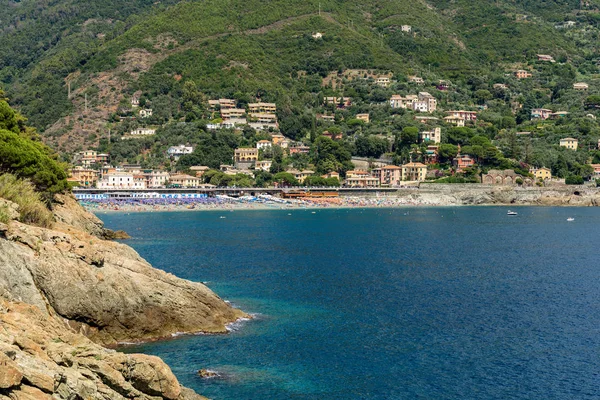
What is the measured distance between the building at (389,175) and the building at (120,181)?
144ft

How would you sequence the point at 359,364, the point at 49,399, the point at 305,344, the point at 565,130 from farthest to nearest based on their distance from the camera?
the point at 565,130
the point at 305,344
the point at 359,364
the point at 49,399

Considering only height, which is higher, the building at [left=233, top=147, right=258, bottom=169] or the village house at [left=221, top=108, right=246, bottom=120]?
the village house at [left=221, top=108, right=246, bottom=120]

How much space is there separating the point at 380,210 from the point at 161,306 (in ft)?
292

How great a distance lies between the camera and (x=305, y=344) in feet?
97.6

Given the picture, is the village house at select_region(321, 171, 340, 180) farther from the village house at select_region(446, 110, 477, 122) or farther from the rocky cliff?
the rocky cliff

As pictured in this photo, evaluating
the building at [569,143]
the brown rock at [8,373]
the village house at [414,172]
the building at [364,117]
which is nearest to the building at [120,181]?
the village house at [414,172]

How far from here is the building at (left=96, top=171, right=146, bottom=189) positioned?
134 metres

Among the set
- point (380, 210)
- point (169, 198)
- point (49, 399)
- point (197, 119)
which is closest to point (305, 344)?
point (49, 399)

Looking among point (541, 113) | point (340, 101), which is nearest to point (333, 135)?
point (340, 101)

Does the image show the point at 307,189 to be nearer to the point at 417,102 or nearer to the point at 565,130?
the point at 417,102

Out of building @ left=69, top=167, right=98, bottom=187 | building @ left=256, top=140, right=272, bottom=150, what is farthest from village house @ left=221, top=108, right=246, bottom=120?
building @ left=69, top=167, right=98, bottom=187

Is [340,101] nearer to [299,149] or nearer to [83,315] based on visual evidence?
[299,149]

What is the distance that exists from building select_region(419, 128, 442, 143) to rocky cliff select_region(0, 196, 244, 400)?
119 meters

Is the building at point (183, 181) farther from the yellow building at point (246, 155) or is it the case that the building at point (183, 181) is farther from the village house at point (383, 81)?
the village house at point (383, 81)
